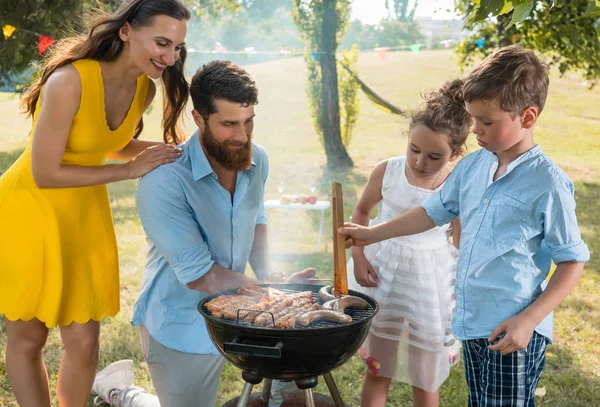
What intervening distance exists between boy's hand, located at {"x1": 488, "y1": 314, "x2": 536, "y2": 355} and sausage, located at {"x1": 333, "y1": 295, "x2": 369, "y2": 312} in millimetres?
459

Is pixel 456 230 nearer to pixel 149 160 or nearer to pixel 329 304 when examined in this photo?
pixel 329 304

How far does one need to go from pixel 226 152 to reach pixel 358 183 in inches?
341

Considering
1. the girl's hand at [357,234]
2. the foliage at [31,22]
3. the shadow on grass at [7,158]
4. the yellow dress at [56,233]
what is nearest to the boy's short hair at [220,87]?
the yellow dress at [56,233]

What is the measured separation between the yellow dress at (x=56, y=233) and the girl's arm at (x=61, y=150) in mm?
61

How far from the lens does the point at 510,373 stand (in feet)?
7.61

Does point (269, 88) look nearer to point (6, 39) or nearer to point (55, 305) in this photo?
point (6, 39)

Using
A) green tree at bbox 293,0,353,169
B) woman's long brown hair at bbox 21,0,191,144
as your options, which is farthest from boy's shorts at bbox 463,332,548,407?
green tree at bbox 293,0,353,169

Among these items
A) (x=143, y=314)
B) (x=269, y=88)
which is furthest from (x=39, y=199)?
(x=269, y=88)

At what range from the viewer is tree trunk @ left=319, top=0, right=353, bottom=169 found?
12625mm

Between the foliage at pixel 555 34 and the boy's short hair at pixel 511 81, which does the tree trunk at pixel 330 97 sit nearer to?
the foliage at pixel 555 34

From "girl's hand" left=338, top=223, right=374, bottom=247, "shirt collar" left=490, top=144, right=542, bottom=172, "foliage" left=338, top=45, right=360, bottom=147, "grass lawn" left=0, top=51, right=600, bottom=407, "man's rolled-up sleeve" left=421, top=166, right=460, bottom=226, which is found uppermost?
"shirt collar" left=490, top=144, right=542, bottom=172

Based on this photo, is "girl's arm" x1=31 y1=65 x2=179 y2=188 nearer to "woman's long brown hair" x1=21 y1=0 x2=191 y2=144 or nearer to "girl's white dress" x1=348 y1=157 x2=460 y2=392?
"woman's long brown hair" x1=21 y1=0 x2=191 y2=144

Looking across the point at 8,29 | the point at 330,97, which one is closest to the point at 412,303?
the point at 8,29

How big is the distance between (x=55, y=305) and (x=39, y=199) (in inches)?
17.5
